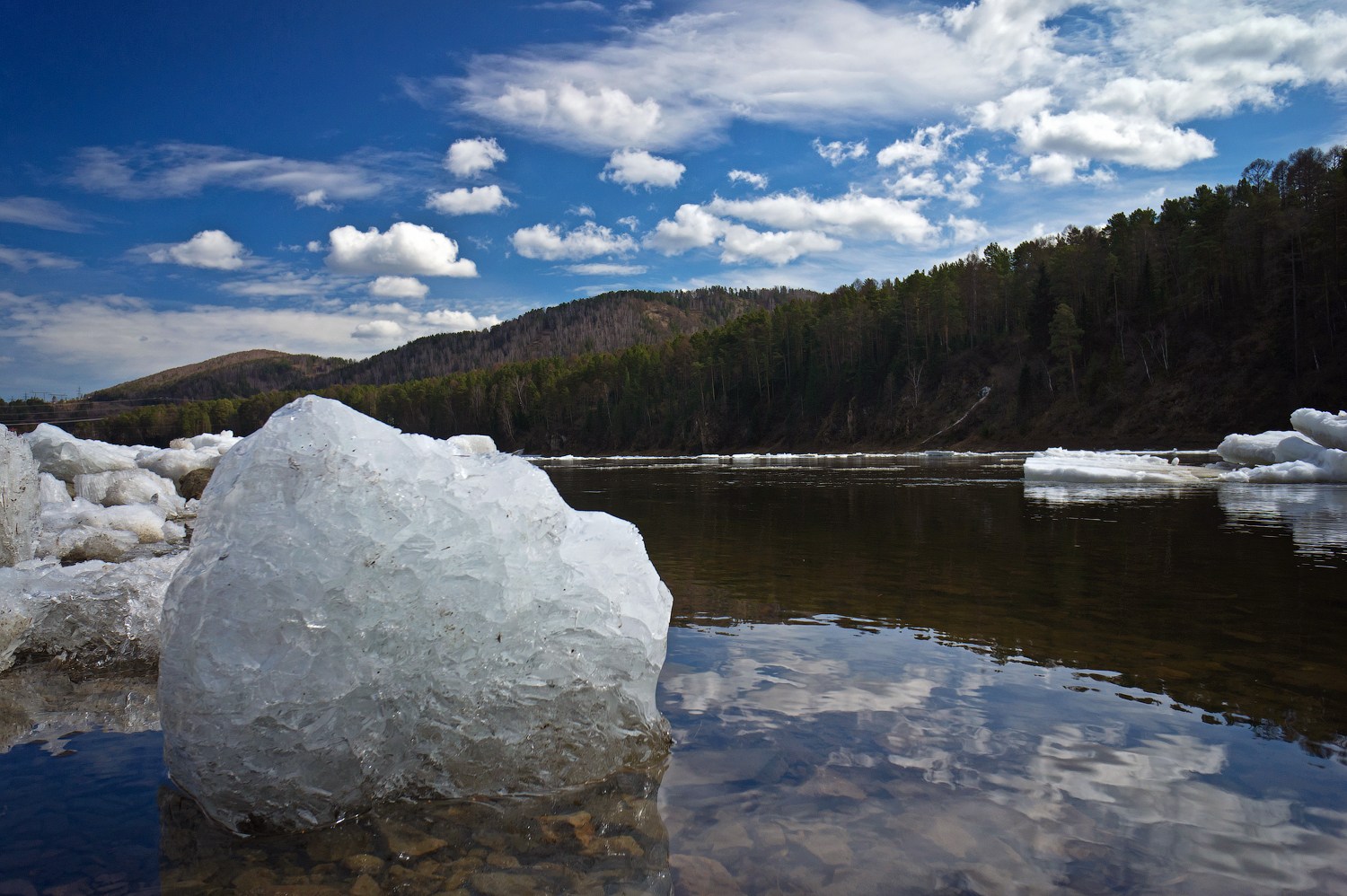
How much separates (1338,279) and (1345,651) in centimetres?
6608

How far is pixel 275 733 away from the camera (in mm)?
4227

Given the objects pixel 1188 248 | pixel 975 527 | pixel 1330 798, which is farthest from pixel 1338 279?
pixel 1330 798

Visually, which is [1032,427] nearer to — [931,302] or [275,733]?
[931,302]

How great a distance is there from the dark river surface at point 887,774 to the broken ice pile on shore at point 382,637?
0.26 m

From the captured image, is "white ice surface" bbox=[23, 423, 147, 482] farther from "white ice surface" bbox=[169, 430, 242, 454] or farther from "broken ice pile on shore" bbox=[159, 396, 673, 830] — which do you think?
"broken ice pile on shore" bbox=[159, 396, 673, 830]

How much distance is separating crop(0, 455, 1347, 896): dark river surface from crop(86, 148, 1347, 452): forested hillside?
192 ft

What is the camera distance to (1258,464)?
30.7 meters

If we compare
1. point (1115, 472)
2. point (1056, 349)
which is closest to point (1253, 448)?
point (1115, 472)

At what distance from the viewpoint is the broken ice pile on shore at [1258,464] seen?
82.3 feet

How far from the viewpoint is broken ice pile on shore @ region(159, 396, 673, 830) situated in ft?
14.0

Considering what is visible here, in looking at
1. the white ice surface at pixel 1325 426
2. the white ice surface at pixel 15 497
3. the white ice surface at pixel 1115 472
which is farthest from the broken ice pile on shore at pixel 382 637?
the white ice surface at pixel 1325 426

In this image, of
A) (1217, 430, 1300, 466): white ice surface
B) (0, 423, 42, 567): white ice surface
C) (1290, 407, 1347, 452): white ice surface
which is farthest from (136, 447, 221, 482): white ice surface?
(1217, 430, 1300, 466): white ice surface

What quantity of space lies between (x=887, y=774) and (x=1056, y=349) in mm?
77463

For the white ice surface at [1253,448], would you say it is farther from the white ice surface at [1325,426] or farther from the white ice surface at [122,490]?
the white ice surface at [122,490]
